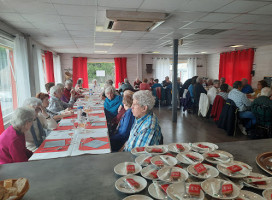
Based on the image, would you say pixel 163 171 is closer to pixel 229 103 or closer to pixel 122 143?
pixel 122 143

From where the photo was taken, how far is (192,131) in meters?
4.32

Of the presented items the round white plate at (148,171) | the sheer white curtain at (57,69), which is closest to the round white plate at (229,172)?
the round white plate at (148,171)

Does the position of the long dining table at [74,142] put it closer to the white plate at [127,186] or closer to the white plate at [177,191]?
the white plate at [127,186]

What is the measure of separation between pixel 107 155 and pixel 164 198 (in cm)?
55

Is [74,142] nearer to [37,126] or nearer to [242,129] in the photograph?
[37,126]

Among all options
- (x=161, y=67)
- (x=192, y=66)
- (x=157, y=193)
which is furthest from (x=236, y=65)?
(x=157, y=193)

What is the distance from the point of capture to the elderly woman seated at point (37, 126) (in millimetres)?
2025

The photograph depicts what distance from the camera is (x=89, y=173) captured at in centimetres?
→ 100

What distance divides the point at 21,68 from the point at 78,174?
3.95 metres

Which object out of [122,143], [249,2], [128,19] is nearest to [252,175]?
[122,143]

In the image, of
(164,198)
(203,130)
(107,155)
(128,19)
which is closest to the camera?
(164,198)

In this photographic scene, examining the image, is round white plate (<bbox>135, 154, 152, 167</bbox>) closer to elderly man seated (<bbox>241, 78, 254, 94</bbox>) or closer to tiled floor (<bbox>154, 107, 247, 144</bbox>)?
tiled floor (<bbox>154, 107, 247, 144</bbox>)

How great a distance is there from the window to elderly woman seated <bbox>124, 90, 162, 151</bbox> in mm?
3087

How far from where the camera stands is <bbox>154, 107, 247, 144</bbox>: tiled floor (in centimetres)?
379
